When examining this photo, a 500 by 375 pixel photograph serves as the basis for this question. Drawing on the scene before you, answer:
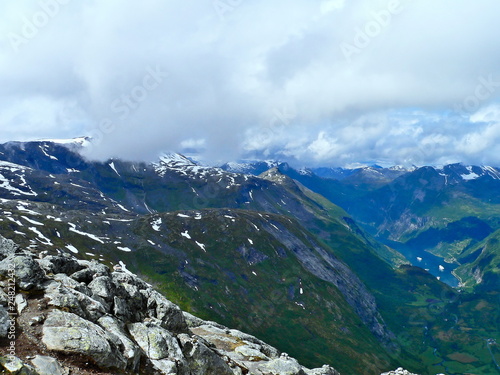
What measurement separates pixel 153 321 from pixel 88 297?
8031 millimetres

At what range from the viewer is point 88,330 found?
29.0 meters

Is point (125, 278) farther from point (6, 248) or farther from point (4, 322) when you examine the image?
point (4, 322)

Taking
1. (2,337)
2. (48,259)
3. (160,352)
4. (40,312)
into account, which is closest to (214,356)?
(160,352)

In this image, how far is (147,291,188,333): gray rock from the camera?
41.2 m

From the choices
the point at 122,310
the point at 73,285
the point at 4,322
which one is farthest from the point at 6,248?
the point at 4,322

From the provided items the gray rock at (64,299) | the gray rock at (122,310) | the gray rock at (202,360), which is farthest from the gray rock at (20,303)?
the gray rock at (202,360)

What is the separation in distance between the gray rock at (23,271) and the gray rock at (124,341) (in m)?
7.29

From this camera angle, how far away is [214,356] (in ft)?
120

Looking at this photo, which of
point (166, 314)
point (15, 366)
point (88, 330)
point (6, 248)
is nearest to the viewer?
point (15, 366)

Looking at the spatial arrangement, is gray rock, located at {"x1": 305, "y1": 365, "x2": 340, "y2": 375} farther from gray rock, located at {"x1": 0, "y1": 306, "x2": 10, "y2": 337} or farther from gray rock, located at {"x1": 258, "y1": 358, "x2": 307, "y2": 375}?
gray rock, located at {"x1": 0, "y1": 306, "x2": 10, "y2": 337}

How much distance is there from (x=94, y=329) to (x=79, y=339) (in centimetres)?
222

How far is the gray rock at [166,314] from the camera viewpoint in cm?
4122

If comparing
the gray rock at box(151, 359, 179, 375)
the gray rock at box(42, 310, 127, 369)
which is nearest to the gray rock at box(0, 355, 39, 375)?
the gray rock at box(42, 310, 127, 369)

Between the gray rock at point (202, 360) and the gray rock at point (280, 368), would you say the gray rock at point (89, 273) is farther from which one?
the gray rock at point (280, 368)
